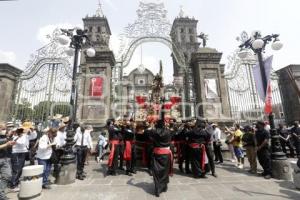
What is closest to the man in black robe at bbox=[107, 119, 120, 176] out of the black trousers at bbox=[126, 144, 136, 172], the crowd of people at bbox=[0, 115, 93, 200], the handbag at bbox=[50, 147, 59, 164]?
the black trousers at bbox=[126, 144, 136, 172]

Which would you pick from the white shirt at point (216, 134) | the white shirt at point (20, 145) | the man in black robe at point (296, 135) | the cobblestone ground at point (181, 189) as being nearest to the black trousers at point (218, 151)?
the white shirt at point (216, 134)

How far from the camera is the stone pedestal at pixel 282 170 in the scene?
575cm

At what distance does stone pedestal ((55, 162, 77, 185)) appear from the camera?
5511 millimetres

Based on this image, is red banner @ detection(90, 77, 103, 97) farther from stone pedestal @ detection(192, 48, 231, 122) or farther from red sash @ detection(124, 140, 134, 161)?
stone pedestal @ detection(192, 48, 231, 122)

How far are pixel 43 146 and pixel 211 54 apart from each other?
11.3m

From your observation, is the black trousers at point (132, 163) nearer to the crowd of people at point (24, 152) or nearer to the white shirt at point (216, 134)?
the crowd of people at point (24, 152)

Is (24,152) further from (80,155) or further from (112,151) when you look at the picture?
(112,151)

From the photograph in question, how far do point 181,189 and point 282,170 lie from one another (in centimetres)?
361

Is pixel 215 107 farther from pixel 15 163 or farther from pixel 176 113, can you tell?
pixel 15 163

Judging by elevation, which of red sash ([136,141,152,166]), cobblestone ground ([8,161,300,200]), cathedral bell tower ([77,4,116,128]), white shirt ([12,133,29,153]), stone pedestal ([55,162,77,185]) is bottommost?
cobblestone ground ([8,161,300,200])

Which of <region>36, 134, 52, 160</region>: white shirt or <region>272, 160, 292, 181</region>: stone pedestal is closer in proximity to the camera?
<region>36, 134, 52, 160</region>: white shirt

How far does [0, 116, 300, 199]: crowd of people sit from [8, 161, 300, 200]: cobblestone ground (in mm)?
365

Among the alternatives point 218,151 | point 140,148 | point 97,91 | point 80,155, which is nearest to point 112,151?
point 80,155

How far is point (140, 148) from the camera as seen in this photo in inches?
312
